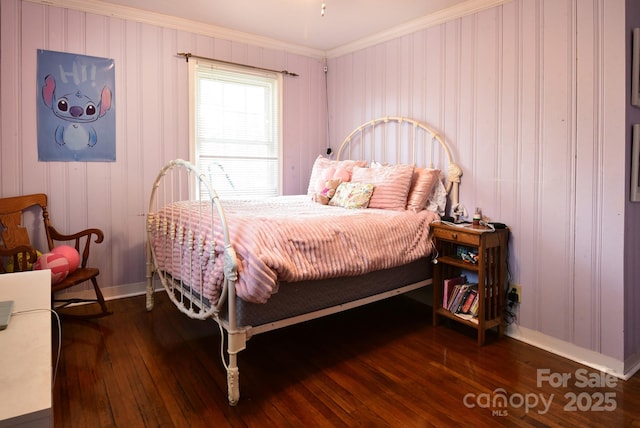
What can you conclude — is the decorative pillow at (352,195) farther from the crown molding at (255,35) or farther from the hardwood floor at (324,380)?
the crown molding at (255,35)

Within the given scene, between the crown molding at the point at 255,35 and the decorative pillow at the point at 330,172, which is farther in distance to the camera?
the decorative pillow at the point at 330,172

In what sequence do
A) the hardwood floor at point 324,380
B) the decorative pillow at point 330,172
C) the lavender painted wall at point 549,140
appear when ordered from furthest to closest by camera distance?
1. the decorative pillow at point 330,172
2. the lavender painted wall at point 549,140
3. the hardwood floor at point 324,380

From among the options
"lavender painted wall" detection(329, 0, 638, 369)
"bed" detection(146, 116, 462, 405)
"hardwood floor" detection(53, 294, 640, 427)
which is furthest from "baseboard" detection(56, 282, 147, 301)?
"lavender painted wall" detection(329, 0, 638, 369)

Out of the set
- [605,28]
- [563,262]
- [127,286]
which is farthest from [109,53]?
[563,262]

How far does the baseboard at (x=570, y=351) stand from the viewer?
2193 millimetres

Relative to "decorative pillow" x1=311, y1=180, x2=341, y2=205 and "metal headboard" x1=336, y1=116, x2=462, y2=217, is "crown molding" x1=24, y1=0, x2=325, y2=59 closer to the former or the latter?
"metal headboard" x1=336, y1=116, x2=462, y2=217

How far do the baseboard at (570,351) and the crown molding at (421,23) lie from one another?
2188mm

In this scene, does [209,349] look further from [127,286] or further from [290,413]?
[127,286]

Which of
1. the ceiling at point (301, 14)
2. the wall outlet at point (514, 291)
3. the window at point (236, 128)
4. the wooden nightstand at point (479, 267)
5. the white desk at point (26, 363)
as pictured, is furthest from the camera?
the window at point (236, 128)

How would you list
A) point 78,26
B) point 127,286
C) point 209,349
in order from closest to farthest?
point 209,349 < point 78,26 < point 127,286

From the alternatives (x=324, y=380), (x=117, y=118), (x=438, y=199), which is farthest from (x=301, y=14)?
(x=324, y=380)

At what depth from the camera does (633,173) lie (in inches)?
84.7

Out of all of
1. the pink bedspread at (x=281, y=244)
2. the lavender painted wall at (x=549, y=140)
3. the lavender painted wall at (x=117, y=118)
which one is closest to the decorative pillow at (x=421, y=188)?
the pink bedspread at (x=281, y=244)

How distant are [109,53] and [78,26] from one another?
26 centimetres
